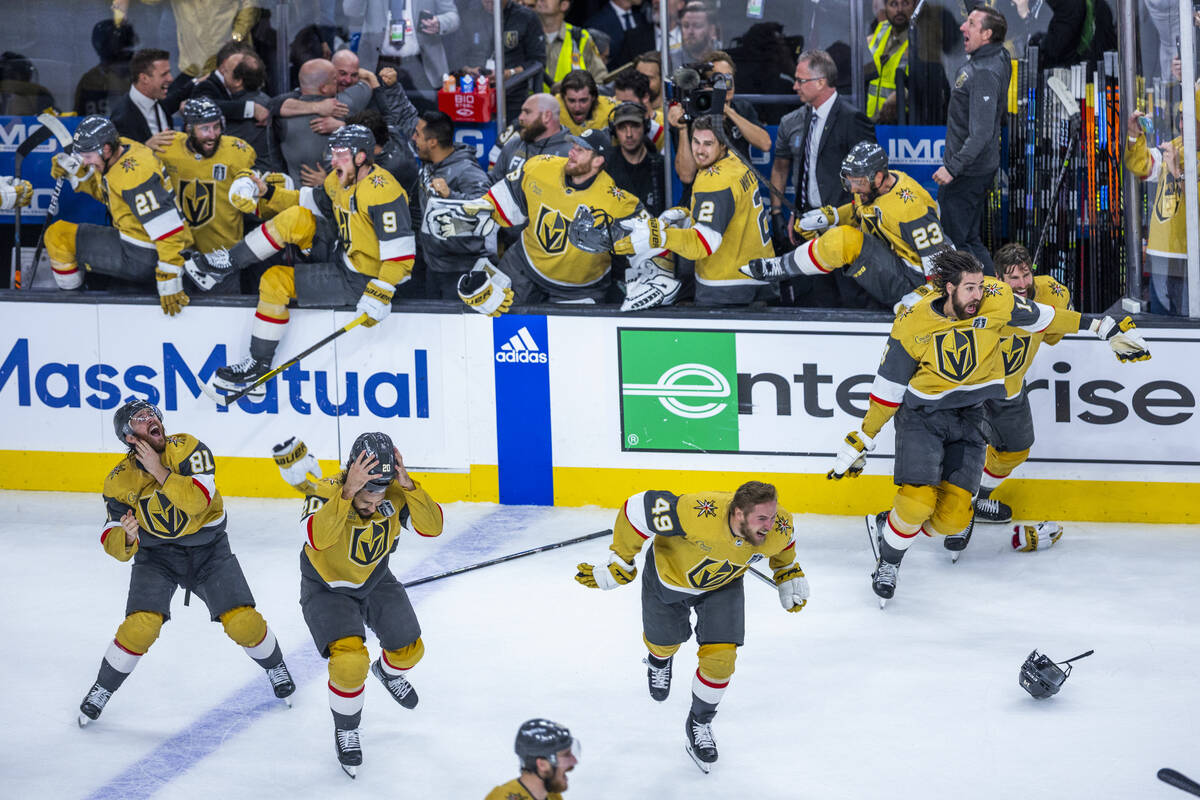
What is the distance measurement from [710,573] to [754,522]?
34 centimetres

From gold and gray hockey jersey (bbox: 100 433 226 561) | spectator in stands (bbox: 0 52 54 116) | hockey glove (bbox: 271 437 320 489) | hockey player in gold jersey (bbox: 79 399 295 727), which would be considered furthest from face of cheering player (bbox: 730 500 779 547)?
spectator in stands (bbox: 0 52 54 116)

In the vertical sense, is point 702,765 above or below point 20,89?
below

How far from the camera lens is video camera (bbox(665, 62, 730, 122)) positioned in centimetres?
814

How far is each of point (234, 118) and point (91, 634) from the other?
10.7ft

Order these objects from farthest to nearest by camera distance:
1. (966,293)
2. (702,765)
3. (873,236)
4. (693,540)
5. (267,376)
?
(267,376) < (873,236) < (966,293) < (702,765) < (693,540)

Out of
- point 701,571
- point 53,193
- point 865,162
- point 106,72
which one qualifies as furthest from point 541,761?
point 106,72

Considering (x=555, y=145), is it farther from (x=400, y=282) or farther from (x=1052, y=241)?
(x=1052, y=241)

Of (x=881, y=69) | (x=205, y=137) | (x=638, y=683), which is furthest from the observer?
(x=881, y=69)

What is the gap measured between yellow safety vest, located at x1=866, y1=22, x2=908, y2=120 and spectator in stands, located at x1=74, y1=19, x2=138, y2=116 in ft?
14.1

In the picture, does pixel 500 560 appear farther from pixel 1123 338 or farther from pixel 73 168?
pixel 73 168

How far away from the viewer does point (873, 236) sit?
7.87 meters

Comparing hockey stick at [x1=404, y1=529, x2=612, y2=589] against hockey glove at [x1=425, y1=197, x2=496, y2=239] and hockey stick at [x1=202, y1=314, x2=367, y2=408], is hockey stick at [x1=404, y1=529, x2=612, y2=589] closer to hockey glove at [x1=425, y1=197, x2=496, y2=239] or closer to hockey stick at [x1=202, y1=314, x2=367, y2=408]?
hockey stick at [x1=202, y1=314, x2=367, y2=408]

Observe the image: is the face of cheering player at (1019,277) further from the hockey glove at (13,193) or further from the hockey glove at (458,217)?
the hockey glove at (13,193)

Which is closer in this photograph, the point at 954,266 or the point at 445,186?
the point at 954,266
